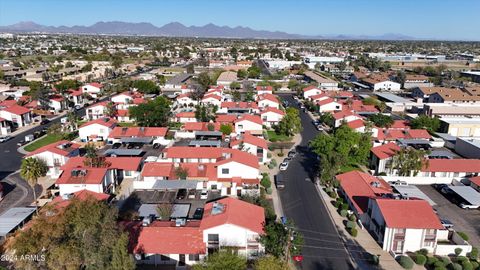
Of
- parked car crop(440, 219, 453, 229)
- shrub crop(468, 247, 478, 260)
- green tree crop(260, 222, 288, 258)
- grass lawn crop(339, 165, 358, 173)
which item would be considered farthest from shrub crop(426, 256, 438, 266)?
grass lawn crop(339, 165, 358, 173)

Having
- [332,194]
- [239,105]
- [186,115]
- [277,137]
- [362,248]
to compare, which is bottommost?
[362,248]

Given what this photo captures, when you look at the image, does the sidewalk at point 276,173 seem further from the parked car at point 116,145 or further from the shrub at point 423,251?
A: the parked car at point 116,145

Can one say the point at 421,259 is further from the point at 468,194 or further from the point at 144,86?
the point at 144,86

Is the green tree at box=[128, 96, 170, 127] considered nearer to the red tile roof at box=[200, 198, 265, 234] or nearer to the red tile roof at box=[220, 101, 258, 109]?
the red tile roof at box=[220, 101, 258, 109]

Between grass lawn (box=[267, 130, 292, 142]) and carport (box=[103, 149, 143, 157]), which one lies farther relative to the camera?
grass lawn (box=[267, 130, 292, 142])

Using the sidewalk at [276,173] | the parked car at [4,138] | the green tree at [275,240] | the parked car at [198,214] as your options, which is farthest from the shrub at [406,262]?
the parked car at [4,138]

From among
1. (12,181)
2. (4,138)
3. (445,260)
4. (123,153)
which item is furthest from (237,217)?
(4,138)

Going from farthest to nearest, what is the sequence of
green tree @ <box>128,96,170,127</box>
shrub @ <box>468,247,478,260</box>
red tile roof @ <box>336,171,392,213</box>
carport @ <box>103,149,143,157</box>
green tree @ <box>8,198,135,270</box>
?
green tree @ <box>128,96,170,127</box> → carport @ <box>103,149,143,157</box> → red tile roof @ <box>336,171,392,213</box> → shrub @ <box>468,247,478,260</box> → green tree @ <box>8,198,135,270</box>

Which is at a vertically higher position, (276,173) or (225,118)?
(225,118)
